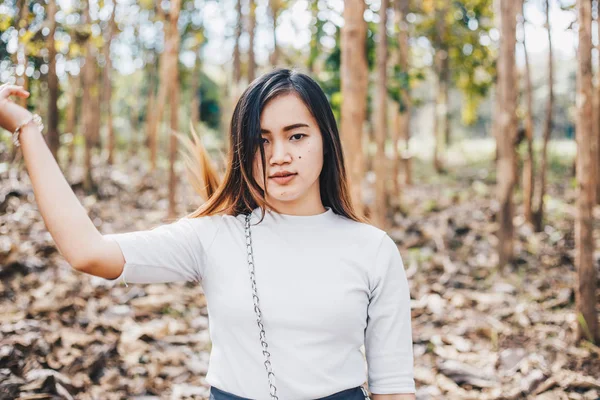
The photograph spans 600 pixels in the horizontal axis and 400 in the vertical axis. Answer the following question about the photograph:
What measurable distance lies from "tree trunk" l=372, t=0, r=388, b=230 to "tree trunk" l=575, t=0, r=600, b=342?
334cm

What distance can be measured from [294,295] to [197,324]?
3.37 m

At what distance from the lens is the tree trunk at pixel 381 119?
284 inches

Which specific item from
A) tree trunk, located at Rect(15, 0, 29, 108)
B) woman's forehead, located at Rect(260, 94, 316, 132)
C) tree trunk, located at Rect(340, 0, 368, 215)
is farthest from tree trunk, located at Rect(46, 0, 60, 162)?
woman's forehead, located at Rect(260, 94, 316, 132)

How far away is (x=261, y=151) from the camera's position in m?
1.67

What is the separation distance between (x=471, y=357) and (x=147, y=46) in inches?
604

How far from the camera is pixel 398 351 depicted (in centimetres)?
164

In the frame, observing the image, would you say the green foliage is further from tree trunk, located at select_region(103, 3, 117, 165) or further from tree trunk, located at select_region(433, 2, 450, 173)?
tree trunk, located at select_region(103, 3, 117, 165)

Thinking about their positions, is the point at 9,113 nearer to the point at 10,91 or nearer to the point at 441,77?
the point at 10,91

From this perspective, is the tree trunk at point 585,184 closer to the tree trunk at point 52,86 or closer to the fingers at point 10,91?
the fingers at point 10,91

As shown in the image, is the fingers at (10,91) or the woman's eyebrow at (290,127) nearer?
the fingers at (10,91)

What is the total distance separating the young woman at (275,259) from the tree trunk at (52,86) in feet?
14.8

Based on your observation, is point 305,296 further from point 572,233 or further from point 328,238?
point 572,233

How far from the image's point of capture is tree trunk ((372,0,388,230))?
721cm

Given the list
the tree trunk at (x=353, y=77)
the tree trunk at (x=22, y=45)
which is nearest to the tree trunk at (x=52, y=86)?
the tree trunk at (x=22, y=45)
